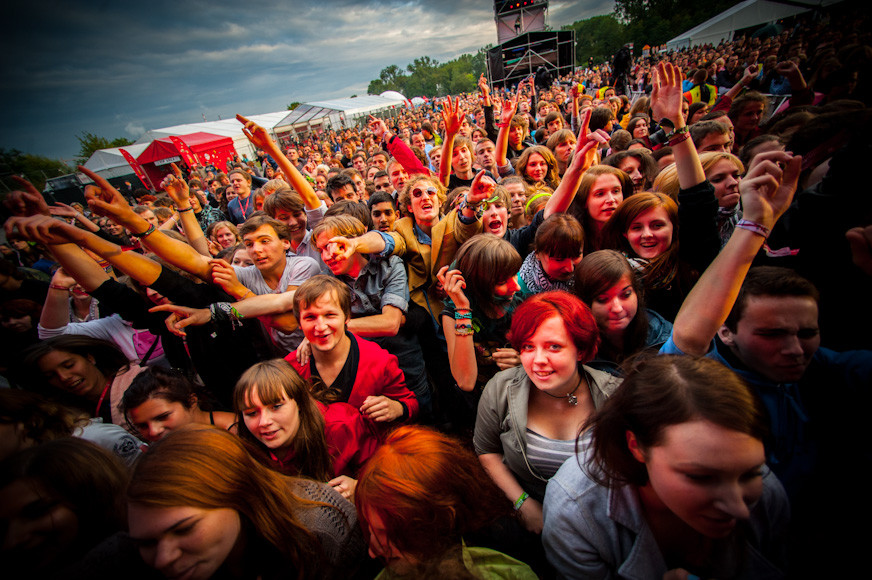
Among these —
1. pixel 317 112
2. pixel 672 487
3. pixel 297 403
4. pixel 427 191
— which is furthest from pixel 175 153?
pixel 672 487

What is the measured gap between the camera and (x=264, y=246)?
2.91 metres

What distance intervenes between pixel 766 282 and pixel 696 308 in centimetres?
33

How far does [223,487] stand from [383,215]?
2817 millimetres

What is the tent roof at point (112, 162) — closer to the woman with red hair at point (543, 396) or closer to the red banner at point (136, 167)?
the red banner at point (136, 167)

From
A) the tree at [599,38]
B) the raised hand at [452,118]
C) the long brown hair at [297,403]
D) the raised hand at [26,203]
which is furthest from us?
the tree at [599,38]

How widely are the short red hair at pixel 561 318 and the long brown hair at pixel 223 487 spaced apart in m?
1.43

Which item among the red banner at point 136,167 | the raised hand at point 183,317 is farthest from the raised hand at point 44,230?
the red banner at point 136,167

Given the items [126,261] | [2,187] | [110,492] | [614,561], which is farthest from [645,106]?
[2,187]

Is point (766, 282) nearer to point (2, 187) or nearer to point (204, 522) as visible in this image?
point (204, 522)

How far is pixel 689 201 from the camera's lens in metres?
2.02

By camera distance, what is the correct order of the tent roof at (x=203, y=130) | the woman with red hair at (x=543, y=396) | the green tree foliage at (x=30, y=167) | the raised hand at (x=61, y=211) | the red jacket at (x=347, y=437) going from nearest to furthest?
1. the woman with red hair at (x=543, y=396)
2. the red jacket at (x=347, y=437)
3. the raised hand at (x=61, y=211)
4. the green tree foliage at (x=30, y=167)
5. the tent roof at (x=203, y=130)

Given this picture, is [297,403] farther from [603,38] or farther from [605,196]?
[603,38]

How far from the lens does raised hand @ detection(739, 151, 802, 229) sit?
1352 mm

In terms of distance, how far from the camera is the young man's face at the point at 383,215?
3.54 meters
